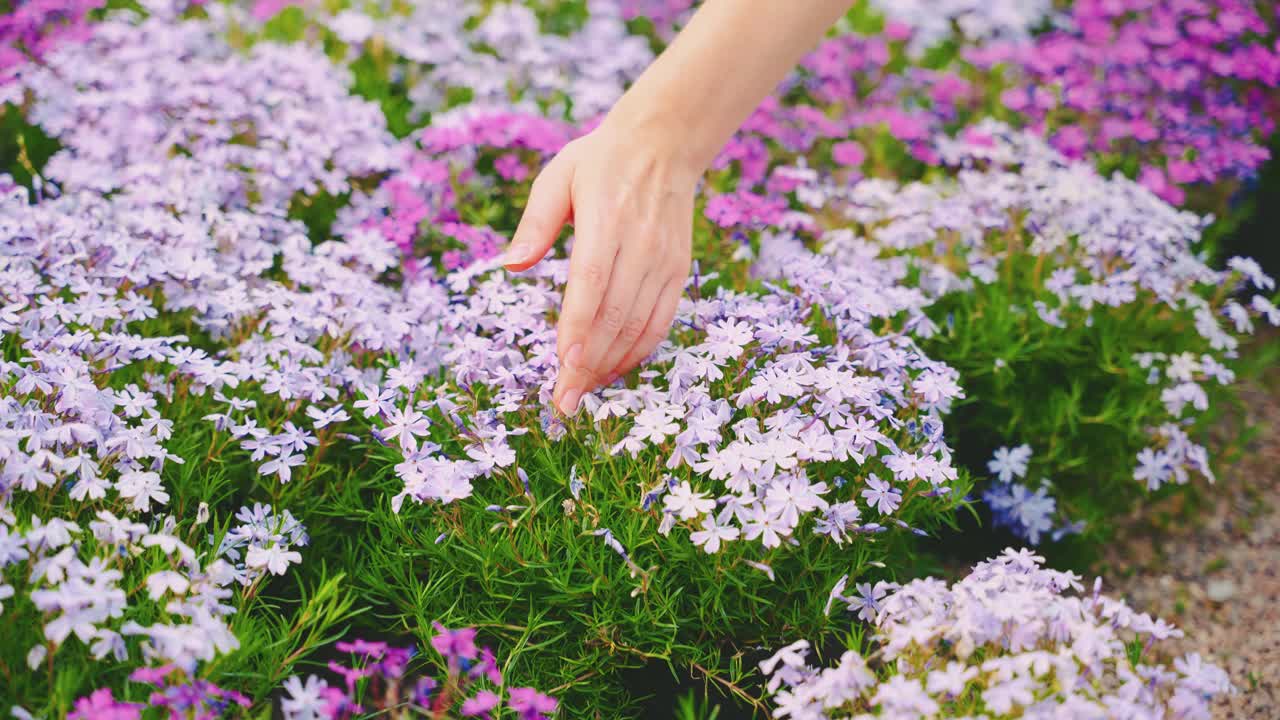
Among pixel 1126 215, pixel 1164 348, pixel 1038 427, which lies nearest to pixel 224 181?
pixel 1038 427

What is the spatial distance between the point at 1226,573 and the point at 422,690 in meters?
2.84


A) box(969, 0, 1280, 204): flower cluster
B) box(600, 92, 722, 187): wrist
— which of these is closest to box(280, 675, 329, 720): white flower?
box(600, 92, 722, 187): wrist

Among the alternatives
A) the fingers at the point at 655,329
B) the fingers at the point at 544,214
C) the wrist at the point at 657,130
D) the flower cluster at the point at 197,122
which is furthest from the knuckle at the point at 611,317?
the flower cluster at the point at 197,122

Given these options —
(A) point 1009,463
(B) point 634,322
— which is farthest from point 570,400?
(A) point 1009,463

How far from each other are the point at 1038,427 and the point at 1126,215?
75cm

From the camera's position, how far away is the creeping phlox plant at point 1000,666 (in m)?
1.71

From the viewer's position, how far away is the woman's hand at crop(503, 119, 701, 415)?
2.11 metres

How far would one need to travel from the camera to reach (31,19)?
3.91 meters

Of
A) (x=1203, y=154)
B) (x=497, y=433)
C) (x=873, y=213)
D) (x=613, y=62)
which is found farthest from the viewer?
(x=613, y=62)

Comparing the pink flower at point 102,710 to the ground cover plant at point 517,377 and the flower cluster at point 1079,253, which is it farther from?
the flower cluster at point 1079,253

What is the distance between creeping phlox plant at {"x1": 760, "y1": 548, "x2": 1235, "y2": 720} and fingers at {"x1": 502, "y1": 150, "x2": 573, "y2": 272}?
3.36 feet

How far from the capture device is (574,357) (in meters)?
2.11

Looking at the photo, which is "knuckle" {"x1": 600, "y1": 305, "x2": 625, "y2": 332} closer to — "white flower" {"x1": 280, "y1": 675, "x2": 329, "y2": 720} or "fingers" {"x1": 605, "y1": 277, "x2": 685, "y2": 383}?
"fingers" {"x1": 605, "y1": 277, "x2": 685, "y2": 383}

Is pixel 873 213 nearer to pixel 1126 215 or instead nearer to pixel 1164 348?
pixel 1126 215
